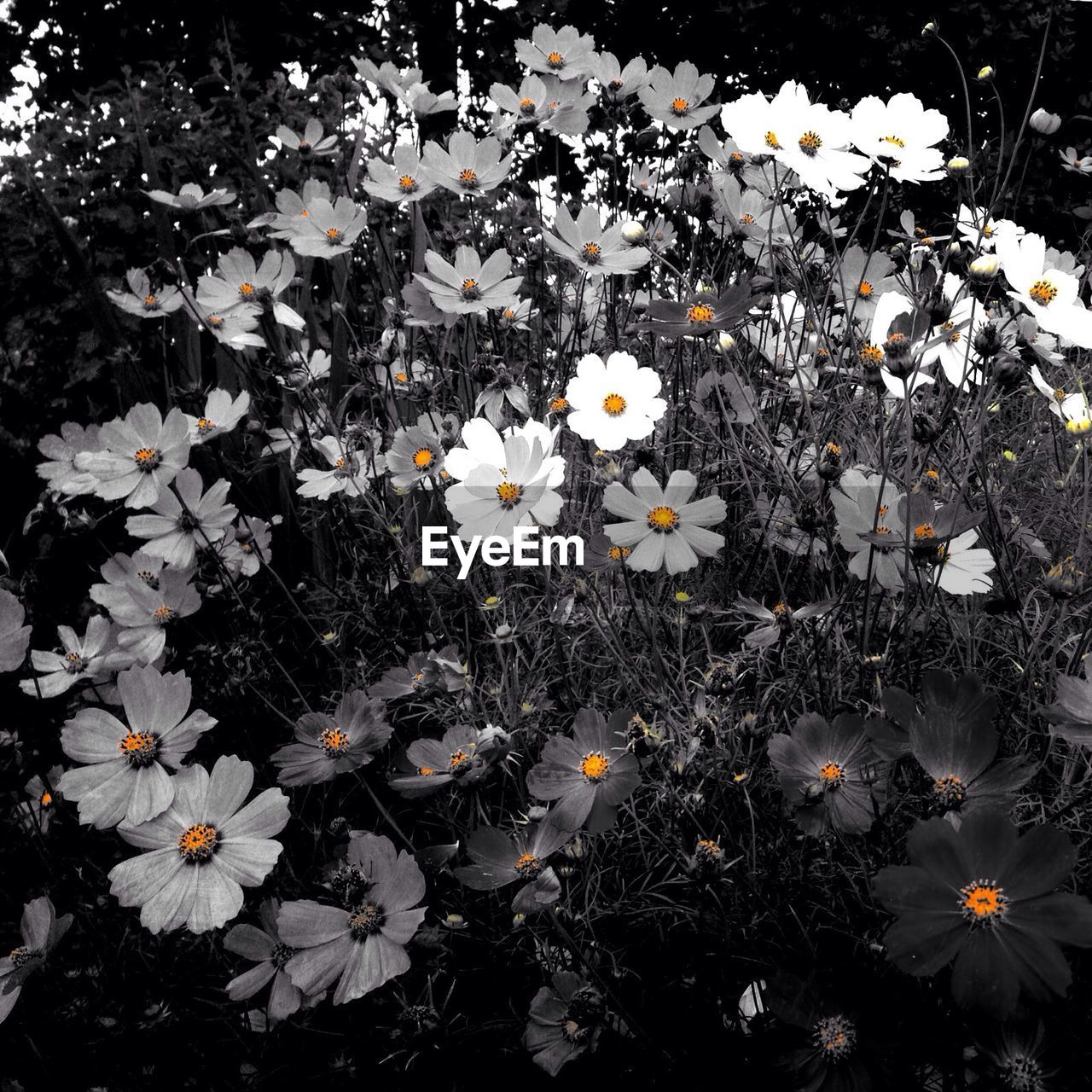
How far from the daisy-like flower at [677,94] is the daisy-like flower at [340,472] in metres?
0.70

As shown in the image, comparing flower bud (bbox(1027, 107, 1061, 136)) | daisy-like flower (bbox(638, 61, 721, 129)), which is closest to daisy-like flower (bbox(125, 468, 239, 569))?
daisy-like flower (bbox(638, 61, 721, 129))

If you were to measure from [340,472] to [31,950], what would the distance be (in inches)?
23.7

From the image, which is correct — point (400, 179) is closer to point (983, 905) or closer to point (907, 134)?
point (907, 134)

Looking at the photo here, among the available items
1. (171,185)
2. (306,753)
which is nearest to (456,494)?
(306,753)

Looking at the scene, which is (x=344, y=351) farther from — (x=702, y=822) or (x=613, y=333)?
(x=702, y=822)

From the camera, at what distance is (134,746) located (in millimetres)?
838

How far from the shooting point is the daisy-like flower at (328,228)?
125 cm

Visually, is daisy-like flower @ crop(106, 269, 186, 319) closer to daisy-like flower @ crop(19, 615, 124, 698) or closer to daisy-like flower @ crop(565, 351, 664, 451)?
daisy-like flower @ crop(19, 615, 124, 698)

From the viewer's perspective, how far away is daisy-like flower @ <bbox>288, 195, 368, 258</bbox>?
125 cm

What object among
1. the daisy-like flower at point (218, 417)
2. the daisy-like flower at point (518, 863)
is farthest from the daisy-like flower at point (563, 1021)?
the daisy-like flower at point (218, 417)

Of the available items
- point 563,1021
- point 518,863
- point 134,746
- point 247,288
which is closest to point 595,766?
point 518,863

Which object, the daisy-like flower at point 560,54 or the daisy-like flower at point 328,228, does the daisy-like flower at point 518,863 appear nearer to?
the daisy-like flower at point 328,228

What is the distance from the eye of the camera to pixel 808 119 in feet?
3.09

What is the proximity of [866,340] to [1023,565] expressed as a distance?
14.5 inches
